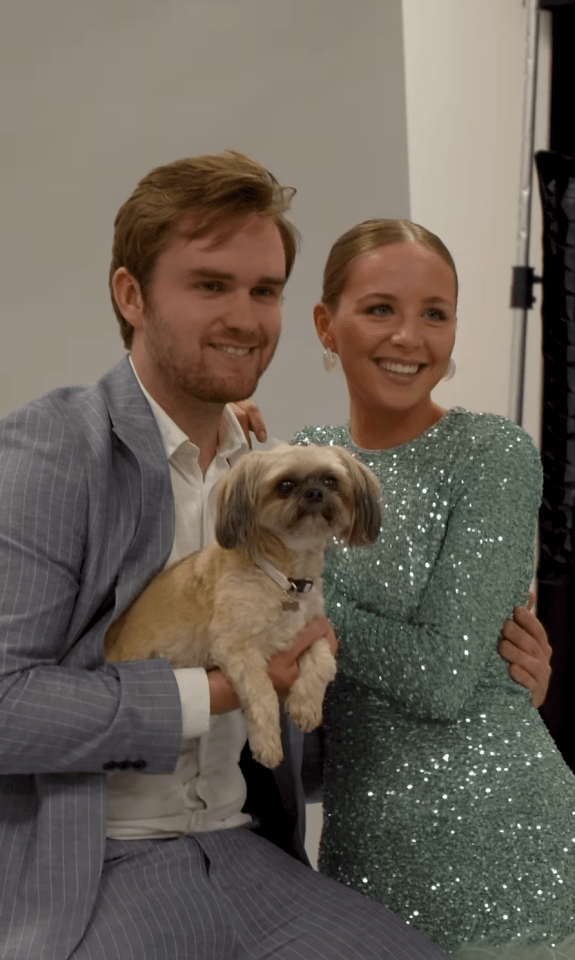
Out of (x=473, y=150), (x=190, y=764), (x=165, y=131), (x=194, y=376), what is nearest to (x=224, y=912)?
(x=190, y=764)

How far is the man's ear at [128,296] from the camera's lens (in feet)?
6.02

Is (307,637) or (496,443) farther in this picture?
(496,443)

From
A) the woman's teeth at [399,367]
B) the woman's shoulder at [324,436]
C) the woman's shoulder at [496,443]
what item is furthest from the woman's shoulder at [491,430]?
the woman's shoulder at [324,436]

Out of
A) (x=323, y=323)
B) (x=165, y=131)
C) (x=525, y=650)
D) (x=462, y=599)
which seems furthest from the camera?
(x=165, y=131)

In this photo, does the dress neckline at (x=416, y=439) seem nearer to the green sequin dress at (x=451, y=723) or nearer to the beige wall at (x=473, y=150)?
the green sequin dress at (x=451, y=723)

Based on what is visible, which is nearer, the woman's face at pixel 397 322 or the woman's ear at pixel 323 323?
the woman's face at pixel 397 322

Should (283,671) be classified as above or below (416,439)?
below

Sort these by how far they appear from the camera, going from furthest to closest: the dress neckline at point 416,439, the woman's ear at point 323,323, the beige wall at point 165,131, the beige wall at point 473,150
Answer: the beige wall at point 473,150, the beige wall at point 165,131, the woman's ear at point 323,323, the dress neckline at point 416,439

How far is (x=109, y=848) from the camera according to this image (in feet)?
5.50

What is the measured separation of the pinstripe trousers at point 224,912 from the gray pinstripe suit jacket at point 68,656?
0.07 m

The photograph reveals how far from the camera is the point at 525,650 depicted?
1.90m

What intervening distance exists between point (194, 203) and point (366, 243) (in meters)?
0.38

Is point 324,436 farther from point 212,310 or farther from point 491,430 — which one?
point 212,310

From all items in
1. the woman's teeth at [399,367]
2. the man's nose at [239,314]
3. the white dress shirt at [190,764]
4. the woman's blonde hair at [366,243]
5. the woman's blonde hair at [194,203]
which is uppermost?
the woman's blonde hair at [194,203]
